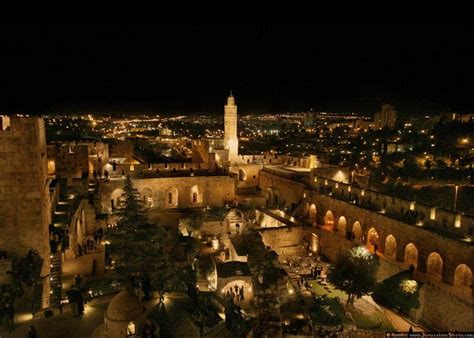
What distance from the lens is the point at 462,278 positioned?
48.6 ft

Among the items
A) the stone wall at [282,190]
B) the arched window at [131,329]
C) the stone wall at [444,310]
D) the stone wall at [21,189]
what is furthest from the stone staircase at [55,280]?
the stone wall at [282,190]

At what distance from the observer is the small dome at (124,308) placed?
8016mm

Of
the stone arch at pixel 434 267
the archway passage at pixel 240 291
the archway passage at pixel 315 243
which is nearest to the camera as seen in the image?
the archway passage at pixel 240 291

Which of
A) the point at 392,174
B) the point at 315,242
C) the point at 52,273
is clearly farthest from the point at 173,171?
the point at 392,174

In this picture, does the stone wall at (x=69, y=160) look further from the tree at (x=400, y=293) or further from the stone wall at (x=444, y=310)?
the stone wall at (x=444, y=310)

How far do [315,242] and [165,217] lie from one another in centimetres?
877

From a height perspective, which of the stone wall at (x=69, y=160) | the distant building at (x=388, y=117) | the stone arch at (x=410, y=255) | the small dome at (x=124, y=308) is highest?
the distant building at (x=388, y=117)

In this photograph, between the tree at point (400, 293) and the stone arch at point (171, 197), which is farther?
the stone arch at point (171, 197)

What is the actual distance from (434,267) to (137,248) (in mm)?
12350

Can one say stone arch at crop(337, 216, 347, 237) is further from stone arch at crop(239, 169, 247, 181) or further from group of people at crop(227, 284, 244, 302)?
stone arch at crop(239, 169, 247, 181)

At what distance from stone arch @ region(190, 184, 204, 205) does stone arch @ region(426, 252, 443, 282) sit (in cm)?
1370

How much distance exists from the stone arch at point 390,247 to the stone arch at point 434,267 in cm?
194

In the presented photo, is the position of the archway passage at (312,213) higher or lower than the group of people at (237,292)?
higher

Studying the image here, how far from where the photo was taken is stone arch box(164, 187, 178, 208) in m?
23.9
